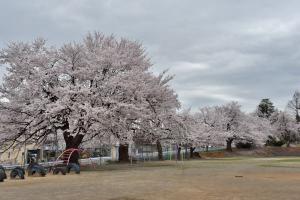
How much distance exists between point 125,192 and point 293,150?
231ft

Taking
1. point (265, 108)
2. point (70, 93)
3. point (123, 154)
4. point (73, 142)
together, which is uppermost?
point (265, 108)

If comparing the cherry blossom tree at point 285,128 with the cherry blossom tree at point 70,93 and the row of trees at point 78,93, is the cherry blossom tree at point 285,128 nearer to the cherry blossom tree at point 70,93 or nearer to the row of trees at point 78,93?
the row of trees at point 78,93

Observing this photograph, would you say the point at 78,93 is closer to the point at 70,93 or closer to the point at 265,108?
the point at 70,93

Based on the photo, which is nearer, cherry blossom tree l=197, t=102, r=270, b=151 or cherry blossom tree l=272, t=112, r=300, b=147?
cherry blossom tree l=197, t=102, r=270, b=151

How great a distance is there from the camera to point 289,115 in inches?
3684

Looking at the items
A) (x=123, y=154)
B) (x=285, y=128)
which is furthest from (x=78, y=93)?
(x=285, y=128)

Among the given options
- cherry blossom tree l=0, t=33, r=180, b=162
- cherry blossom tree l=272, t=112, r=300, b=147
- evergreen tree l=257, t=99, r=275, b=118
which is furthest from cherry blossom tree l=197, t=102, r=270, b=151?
cherry blossom tree l=0, t=33, r=180, b=162

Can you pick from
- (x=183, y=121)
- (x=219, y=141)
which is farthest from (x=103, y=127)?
(x=219, y=141)

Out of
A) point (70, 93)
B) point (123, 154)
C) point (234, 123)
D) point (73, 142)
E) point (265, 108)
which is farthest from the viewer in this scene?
point (265, 108)

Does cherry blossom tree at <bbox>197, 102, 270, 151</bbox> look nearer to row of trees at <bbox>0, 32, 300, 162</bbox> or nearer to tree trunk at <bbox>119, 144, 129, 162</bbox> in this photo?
tree trunk at <bbox>119, 144, 129, 162</bbox>

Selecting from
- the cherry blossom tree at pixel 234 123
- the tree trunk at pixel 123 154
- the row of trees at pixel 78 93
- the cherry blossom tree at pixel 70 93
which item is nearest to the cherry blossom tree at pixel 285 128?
the cherry blossom tree at pixel 234 123

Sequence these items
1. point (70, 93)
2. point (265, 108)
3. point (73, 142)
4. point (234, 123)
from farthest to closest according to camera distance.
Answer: point (265, 108), point (234, 123), point (73, 142), point (70, 93)

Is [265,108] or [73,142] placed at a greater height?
[265,108]

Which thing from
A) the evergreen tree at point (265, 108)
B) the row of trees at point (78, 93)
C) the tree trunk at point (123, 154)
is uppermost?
the evergreen tree at point (265, 108)
